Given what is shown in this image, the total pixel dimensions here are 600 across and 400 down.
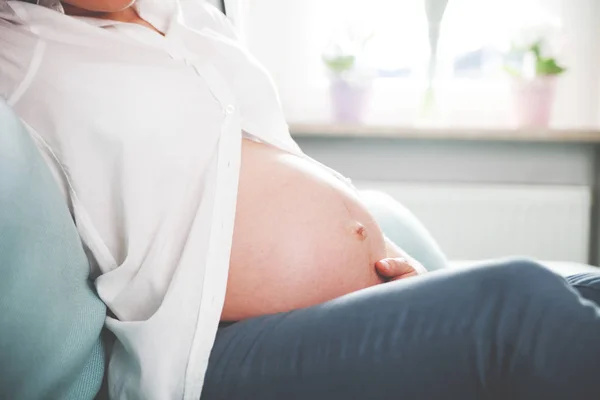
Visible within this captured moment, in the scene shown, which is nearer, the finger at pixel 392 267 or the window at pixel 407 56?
the finger at pixel 392 267

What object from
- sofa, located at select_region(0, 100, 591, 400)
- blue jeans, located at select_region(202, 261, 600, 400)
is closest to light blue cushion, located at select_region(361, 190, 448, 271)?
blue jeans, located at select_region(202, 261, 600, 400)

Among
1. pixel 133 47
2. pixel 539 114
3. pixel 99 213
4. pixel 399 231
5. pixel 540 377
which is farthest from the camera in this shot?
pixel 539 114

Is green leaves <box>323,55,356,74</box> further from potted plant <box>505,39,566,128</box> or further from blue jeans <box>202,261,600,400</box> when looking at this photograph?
blue jeans <box>202,261,600,400</box>

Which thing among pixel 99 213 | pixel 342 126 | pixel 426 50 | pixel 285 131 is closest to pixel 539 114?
pixel 426 50

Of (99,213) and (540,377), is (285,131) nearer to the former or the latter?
(99,213)

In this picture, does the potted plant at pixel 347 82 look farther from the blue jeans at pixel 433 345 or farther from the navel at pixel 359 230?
the blue jeans at pixel 433 345

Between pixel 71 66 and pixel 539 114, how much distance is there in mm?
1244

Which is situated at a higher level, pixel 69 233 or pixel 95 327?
pixel 69 233

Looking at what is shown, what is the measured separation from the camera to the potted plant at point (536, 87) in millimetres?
1498

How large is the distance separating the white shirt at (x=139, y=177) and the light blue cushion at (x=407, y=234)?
466 millimetres

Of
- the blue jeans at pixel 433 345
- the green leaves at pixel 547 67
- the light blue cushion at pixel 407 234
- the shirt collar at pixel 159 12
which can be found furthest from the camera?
the green leaves at pixel 547 67

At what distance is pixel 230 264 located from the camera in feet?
2.40

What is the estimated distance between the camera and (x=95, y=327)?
640mm

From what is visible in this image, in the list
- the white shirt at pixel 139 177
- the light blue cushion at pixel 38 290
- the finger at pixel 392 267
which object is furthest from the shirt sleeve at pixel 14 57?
the finger at pixel 392 267
